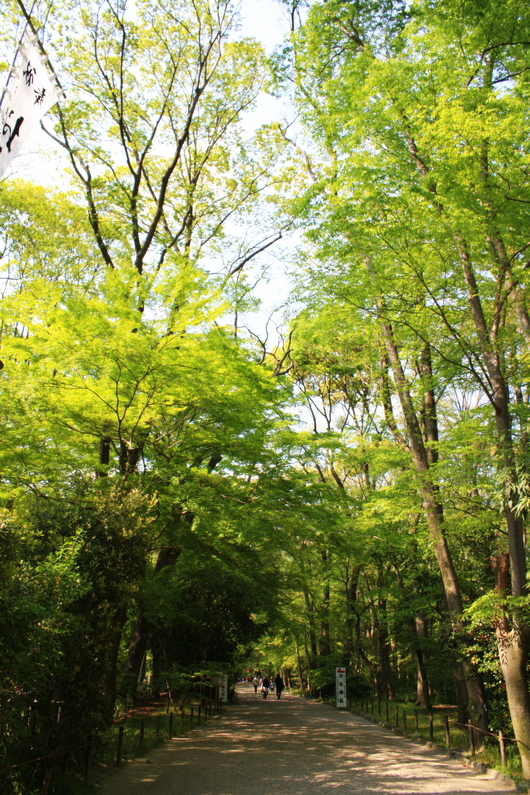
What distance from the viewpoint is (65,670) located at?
6527 mm

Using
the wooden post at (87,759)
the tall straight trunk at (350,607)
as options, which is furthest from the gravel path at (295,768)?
the tall straight trunk at (350,607)

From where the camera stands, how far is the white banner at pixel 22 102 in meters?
3.93

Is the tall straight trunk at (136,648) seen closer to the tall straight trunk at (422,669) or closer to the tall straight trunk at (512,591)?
the tall straight trunk at (512,591)

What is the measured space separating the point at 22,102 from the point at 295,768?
10413mm

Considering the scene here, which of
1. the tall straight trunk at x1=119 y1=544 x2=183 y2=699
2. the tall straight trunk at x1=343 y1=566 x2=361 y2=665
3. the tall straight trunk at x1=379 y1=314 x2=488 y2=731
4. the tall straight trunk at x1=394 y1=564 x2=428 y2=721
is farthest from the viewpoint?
the tall straight trunk at x1=343 y1=566 x2=361 y2=665

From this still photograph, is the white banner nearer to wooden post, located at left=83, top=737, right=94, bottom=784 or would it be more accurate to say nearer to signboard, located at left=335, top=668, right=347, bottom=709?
wooden post, located at left=83, top=737, right=94, bottom=784

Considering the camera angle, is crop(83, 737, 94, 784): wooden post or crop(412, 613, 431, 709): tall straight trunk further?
crop(412, 613, 431, 709): tall straight trunk

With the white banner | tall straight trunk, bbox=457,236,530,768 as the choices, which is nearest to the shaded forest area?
tall straight trunk, bbox=457,236,530,768

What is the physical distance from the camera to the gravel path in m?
7.62

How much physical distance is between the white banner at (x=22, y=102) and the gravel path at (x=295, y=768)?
800 centimetres

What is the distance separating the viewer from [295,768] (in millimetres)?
9148

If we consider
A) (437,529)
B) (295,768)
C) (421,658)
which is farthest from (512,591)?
(421,658)

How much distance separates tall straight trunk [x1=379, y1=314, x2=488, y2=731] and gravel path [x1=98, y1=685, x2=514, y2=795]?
1340 millimetres

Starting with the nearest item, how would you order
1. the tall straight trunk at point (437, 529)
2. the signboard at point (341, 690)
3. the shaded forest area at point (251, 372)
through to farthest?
the shaded forest area at point (251, 372) → the tall straight trunk at point (437, 529) → the signboard at point (341, 690)
